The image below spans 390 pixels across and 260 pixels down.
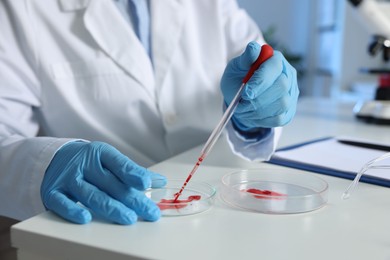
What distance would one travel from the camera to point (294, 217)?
1.97ft

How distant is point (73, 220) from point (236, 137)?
1.53 ft

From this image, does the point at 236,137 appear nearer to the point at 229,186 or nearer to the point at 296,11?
the point at 229,186

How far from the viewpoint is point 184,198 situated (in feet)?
2.11

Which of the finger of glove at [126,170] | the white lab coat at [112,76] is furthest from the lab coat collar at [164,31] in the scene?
the finger of glove at [126,170]

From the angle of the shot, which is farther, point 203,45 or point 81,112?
point 203,45

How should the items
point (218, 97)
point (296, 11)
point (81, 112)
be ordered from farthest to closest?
point (296, 11)
point (218, 97)
point (81, 112)

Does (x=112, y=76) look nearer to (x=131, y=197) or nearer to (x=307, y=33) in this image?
(x=131, y=197)

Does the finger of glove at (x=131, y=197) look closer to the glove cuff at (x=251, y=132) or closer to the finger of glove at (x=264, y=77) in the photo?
the finger of glove at (x=264, y=77)

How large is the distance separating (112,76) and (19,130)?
0.86ft

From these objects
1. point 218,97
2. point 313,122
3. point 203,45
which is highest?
point 203,45

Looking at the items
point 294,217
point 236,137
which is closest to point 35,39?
point 236,137

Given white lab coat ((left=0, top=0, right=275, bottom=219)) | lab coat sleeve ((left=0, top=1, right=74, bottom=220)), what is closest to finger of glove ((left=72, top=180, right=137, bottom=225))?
lab coat sleeve ((left=0, top=1, right=74, bottom=220))

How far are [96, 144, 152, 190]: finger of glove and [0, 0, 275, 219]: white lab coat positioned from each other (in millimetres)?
270

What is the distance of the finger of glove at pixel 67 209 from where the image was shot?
551mm
